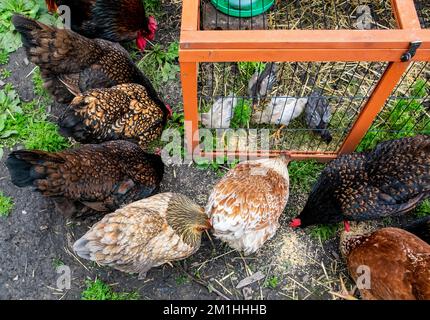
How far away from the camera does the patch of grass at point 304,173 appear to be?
12.2ft

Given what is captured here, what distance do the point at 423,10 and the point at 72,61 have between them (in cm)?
329

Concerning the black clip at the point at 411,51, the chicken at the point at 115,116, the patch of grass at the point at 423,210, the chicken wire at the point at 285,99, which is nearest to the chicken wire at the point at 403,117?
the chicken wire at the point at 285,99

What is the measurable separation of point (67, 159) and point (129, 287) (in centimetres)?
112

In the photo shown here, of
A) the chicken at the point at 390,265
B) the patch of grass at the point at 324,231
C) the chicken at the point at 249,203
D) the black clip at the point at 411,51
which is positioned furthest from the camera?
the patch of grass at the point at 324,231

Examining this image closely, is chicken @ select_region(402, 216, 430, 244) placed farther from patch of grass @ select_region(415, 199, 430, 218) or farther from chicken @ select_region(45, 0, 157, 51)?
chicken @ select_region(45, 0, 157, 51)

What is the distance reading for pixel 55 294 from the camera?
10.8 ft

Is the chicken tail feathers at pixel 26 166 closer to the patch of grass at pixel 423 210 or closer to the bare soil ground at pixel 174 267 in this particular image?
the bare soil ground at pixel 174 267

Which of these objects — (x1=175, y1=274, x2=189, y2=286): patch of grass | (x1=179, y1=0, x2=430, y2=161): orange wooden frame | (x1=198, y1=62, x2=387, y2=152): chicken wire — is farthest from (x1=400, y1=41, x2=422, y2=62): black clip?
(x1=175, y1=274, x2=189, y2=286): patch of grass

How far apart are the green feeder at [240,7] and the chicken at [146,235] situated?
67.2 inches

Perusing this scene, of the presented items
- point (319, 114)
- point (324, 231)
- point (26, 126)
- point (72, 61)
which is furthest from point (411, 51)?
→ point (26, 126)

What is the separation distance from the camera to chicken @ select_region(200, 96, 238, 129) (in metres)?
3.71

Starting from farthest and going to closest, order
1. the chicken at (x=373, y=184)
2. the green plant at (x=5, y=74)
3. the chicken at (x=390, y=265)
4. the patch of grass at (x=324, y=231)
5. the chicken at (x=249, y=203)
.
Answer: the green plant at (x=5, y=74)
the patch of grass at (x=324, y=231)
the chicken at (x=373, y=184)
the chicken at (x=249, y=203)
the chicken at (x=390, y=265)

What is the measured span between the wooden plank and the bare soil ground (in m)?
1.58
